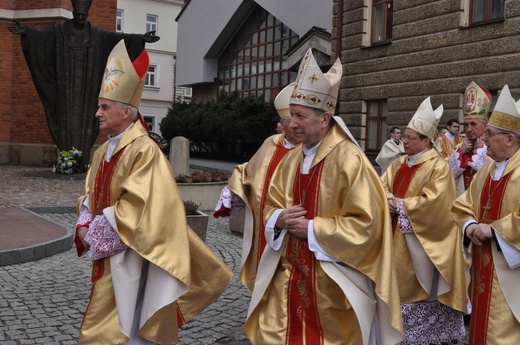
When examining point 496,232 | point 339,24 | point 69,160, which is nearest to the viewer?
point 496,232

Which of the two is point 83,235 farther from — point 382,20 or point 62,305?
point 382,20

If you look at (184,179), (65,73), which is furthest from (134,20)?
(184,179)

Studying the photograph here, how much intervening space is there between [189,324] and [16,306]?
5.23 ft

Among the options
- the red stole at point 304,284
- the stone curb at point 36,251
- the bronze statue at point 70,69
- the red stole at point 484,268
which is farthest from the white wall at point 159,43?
the red stole at point 304,284

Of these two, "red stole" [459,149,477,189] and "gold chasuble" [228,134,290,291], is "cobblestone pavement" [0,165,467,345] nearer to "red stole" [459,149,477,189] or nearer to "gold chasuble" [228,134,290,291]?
"gold chasuble" [228,134,290,291]

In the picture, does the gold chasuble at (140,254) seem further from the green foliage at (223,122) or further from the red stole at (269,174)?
the green foliage at (223,122)

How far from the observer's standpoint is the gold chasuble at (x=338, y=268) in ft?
11.8

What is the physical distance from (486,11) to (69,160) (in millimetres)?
11180

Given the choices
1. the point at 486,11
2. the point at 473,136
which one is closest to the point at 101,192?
the point at 473,136

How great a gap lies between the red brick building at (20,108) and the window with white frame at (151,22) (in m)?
27.9

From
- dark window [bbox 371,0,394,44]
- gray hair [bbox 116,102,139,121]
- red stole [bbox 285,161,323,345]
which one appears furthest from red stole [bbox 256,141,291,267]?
dark window [bbox 371,0,394,44]

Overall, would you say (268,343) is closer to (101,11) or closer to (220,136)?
(101,11)

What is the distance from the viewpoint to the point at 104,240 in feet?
12.4

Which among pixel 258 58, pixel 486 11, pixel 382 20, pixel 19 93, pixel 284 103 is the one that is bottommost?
pixel 284 103
